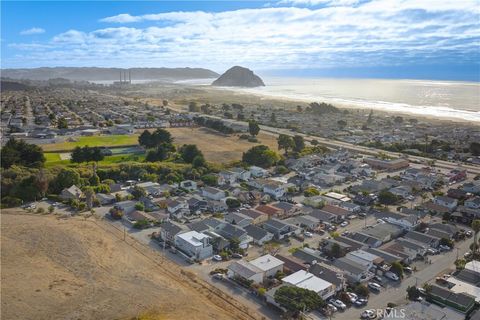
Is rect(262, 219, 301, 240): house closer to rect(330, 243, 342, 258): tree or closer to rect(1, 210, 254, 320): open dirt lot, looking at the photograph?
rect(330, 243, 342, 258): tree

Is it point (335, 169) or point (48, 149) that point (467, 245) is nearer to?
point (335, 169)

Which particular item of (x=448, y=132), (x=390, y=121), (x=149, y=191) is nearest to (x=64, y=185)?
(x=149, y=191)

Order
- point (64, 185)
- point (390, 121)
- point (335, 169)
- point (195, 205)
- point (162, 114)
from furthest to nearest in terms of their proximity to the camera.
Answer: point (162, 114) → point (390, 121) → point (335, 169) → point (64, 185) → point (195, 205)

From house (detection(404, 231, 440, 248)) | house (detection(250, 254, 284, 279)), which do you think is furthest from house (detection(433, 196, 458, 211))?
house (detection(250, 254, 284, 279))

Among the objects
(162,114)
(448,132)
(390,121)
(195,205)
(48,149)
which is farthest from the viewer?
(162,114)

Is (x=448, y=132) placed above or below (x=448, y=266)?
above

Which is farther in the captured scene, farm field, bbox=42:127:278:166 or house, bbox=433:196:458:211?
farm field, bbox=42:127:278:166
